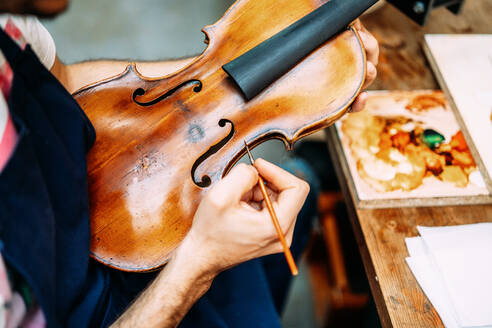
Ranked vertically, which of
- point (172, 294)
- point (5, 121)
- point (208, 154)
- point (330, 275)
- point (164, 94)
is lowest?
point (330, 275)

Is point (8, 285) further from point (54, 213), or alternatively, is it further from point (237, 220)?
point (237, 220)

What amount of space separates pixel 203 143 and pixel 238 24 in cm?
35

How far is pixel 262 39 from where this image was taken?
88cm

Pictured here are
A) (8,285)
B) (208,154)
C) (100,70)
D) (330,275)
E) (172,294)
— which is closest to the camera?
(8,285)

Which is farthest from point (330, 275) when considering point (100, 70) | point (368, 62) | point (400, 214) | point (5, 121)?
point (5, 121)

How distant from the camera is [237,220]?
0.60m

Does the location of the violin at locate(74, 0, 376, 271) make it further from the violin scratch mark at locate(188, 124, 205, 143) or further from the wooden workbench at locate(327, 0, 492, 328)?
the wooden workbench at locate(327, 0, 492, 328)

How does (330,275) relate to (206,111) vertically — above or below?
below

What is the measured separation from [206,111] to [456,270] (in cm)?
64

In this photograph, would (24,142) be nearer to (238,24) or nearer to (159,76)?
(159,76)

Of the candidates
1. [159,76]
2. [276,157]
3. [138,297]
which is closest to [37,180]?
[138,297]

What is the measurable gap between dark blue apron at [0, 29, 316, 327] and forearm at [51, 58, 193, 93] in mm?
260

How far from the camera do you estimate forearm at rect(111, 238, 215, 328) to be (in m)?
0.66

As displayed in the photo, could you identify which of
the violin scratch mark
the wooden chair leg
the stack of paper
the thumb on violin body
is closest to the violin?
the violin scratch mark
